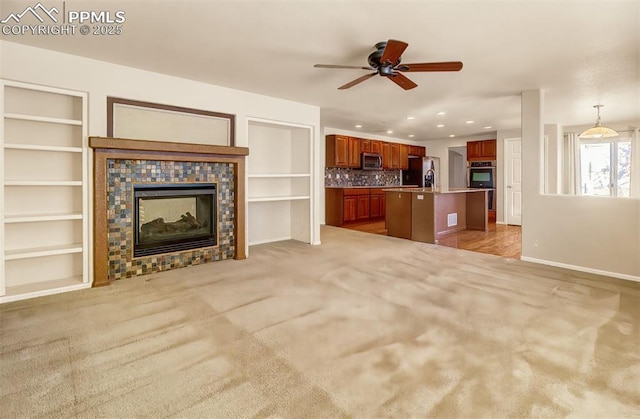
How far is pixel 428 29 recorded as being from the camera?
8.82 ft

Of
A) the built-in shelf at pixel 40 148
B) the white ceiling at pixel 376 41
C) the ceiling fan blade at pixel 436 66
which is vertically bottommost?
the built-in shelf at pixel 40 148

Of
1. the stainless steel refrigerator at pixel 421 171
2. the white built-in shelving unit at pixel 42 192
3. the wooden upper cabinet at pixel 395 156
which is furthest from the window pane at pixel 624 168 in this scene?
the white built-in shelving unit at pixel 42 192

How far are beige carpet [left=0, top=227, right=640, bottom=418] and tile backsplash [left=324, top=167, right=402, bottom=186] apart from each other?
5043mm

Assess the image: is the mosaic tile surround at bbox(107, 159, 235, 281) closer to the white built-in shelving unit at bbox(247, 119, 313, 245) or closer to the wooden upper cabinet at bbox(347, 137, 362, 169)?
the white built-in shelving unit at bbox(247, 119, 313, 245)

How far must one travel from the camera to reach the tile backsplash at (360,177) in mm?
8500

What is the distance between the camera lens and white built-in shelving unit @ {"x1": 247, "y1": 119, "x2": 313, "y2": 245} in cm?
551

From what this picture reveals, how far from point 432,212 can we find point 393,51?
12.1ft

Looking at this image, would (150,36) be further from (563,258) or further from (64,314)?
(563,258)

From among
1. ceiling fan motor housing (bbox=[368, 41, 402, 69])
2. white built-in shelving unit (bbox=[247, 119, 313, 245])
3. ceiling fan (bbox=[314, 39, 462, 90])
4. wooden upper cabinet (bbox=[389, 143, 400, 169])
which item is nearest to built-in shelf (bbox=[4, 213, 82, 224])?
white built-in shelving unit (bbox=[247, 119, 313, 245])

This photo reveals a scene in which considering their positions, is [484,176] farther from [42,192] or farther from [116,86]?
[42,192]

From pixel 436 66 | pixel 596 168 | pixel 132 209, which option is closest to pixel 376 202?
pixel 596 168

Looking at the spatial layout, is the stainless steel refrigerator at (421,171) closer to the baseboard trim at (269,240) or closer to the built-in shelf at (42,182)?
the baseboard trim at (269,240)

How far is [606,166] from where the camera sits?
7426mm

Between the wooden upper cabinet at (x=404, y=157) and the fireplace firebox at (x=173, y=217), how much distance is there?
261 inches
